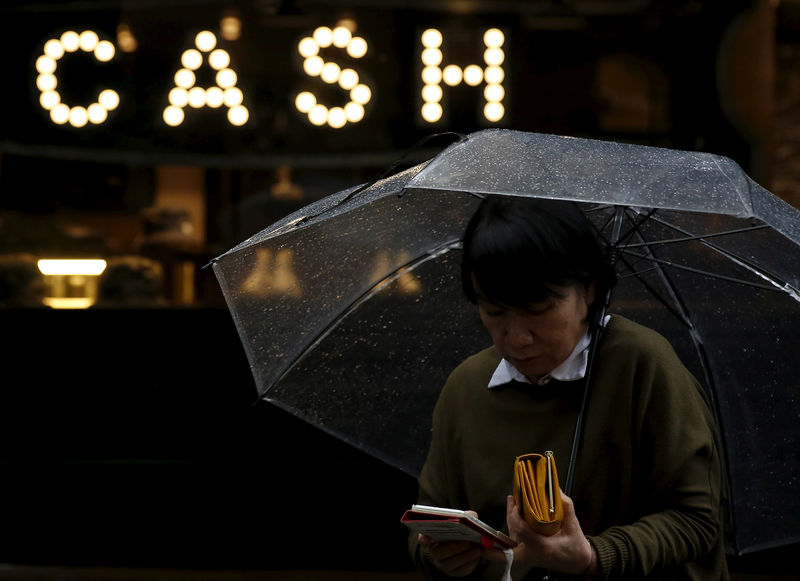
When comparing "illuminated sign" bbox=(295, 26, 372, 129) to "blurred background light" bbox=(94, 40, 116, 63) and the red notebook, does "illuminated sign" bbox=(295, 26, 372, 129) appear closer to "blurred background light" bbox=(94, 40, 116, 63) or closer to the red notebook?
"blurred background light" bbox=(94, 40, 116, 63)

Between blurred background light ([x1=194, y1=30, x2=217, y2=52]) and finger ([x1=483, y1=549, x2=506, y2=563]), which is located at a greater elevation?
blurred background light ([x1=194, y1=30, x2=217, y2=52])

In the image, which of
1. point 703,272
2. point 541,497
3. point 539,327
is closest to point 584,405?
point 539,327

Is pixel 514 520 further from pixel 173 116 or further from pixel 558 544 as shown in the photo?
pixel 173 116

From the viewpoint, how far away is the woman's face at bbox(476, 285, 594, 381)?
231 centimetres

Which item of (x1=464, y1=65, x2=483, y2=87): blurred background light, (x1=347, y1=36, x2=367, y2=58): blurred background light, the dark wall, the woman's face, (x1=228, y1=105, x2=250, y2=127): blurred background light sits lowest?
the dark wall

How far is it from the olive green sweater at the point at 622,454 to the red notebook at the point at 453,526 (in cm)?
21

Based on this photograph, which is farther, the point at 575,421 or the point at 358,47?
the point at 358,47

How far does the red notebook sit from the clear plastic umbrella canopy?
694 millimetres

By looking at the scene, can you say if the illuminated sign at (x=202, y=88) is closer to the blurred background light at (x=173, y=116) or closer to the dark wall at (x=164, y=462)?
the blurred background light at (x=173, y=116)

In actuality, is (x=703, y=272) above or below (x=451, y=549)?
above

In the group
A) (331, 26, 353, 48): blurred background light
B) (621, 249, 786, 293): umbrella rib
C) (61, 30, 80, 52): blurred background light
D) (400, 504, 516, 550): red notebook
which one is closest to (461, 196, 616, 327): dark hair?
(621, 249, 786, 293): umbrella rib

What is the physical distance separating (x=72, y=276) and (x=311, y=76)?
5.24ft

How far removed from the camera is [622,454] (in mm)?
2330

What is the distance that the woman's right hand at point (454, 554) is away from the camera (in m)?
2.26
